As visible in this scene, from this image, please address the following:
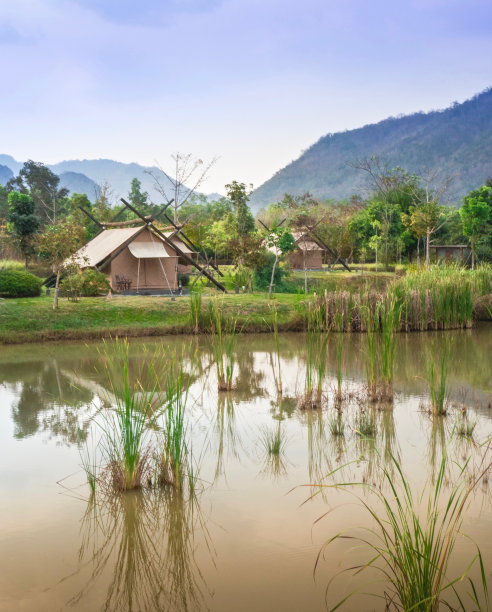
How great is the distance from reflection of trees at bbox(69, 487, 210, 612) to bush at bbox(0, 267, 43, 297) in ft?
40.2

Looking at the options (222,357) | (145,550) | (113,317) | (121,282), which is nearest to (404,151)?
(121,282)

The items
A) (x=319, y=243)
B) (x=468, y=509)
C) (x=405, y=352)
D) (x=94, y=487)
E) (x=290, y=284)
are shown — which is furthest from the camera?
(x=319, y=243)

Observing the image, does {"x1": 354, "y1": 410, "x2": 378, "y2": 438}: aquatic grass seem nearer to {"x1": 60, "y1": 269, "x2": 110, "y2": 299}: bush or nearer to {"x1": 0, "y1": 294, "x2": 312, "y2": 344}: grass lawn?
{"x1": 0, "y1": 294, "x2": 312, "y2": 344}: grass lawn

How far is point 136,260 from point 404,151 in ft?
236

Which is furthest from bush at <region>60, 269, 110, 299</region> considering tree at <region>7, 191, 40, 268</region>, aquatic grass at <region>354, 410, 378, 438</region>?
aquatic grass at <region>354, 410, 378, 438</region>

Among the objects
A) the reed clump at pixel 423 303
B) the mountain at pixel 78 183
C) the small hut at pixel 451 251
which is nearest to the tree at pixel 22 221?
the reed clump at pixel 423 303

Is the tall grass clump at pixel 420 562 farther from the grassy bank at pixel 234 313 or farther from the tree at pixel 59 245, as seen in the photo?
the tree at pixel 59 245

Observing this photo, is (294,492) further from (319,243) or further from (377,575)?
(319,243)

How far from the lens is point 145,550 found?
3.69 metres

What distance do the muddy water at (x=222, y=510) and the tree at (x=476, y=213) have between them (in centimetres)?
1922

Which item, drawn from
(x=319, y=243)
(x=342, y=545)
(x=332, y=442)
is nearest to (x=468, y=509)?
(x=342, y=545)

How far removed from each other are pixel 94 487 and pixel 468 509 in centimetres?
244

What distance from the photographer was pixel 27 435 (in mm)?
6059

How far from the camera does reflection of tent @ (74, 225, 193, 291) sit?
17938 mm
